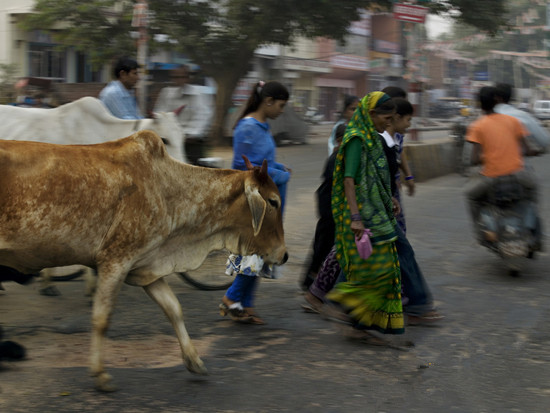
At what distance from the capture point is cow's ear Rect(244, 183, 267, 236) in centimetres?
449

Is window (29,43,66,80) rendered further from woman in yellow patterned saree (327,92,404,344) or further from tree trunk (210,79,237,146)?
woman in yellow patterned saree (327,92,404,344)

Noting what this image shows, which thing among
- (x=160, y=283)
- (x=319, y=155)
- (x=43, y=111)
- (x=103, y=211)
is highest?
(x=43, y=111)

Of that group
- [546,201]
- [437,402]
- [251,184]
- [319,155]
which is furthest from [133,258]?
[319,155]

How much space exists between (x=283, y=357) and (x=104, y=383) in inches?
47.1

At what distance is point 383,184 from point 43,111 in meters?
2.41

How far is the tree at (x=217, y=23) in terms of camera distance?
20.1 m

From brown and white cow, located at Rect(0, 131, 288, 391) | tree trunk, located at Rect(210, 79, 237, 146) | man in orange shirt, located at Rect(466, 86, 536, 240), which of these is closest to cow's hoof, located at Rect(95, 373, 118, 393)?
brown and white cow, located at Rect(0, 131, 288, 391)

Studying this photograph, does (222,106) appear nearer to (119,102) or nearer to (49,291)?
(119,102)

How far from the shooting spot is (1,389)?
161 inches

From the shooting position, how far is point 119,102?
21.4ft

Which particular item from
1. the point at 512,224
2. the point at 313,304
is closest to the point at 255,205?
the point at 313,304

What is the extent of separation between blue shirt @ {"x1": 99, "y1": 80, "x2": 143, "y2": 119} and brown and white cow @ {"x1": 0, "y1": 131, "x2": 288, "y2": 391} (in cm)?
219

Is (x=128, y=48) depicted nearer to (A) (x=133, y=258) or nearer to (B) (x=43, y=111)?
(B) (x=43, y=111)

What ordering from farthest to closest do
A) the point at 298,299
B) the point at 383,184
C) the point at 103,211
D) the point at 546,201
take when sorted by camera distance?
the point at 546,201 → the point at 298,299 → the point at 383,184 → the point at 103,211
